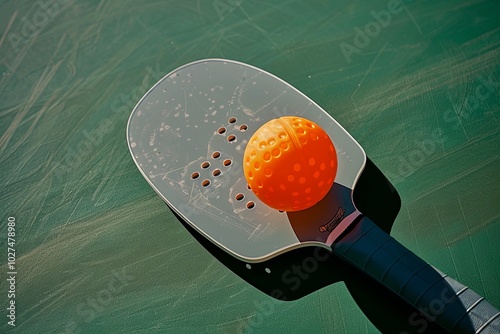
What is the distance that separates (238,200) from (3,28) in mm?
1919

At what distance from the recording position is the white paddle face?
3.10m

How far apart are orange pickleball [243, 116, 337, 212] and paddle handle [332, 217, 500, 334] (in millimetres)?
275

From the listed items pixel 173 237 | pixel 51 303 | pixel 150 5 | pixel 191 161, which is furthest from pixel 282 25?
pixel 51 303

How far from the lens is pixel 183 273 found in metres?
3.17

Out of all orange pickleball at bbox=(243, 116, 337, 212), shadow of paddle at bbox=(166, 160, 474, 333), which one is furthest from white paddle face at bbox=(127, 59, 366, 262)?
orange pickleball at bbox=(243, 116, 337, 212)

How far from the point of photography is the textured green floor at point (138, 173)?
308 cm

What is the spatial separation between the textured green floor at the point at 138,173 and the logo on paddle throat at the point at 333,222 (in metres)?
0.25

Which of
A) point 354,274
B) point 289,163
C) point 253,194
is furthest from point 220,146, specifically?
point 354,274

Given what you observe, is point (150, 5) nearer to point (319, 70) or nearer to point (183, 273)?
point (319, 70)

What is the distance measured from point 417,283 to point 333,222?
0.44m

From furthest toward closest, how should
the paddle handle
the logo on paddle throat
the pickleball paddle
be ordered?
the logo on paddle throat, the pickleball paddle, the paddle handle

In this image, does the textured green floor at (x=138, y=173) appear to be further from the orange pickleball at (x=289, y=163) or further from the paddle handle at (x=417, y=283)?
the orange pickleball at (x=289, y=163)

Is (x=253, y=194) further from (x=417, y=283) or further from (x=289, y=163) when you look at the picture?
(x=417, y=283)

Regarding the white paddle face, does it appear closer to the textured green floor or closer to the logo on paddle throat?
the logo on paddle throat
